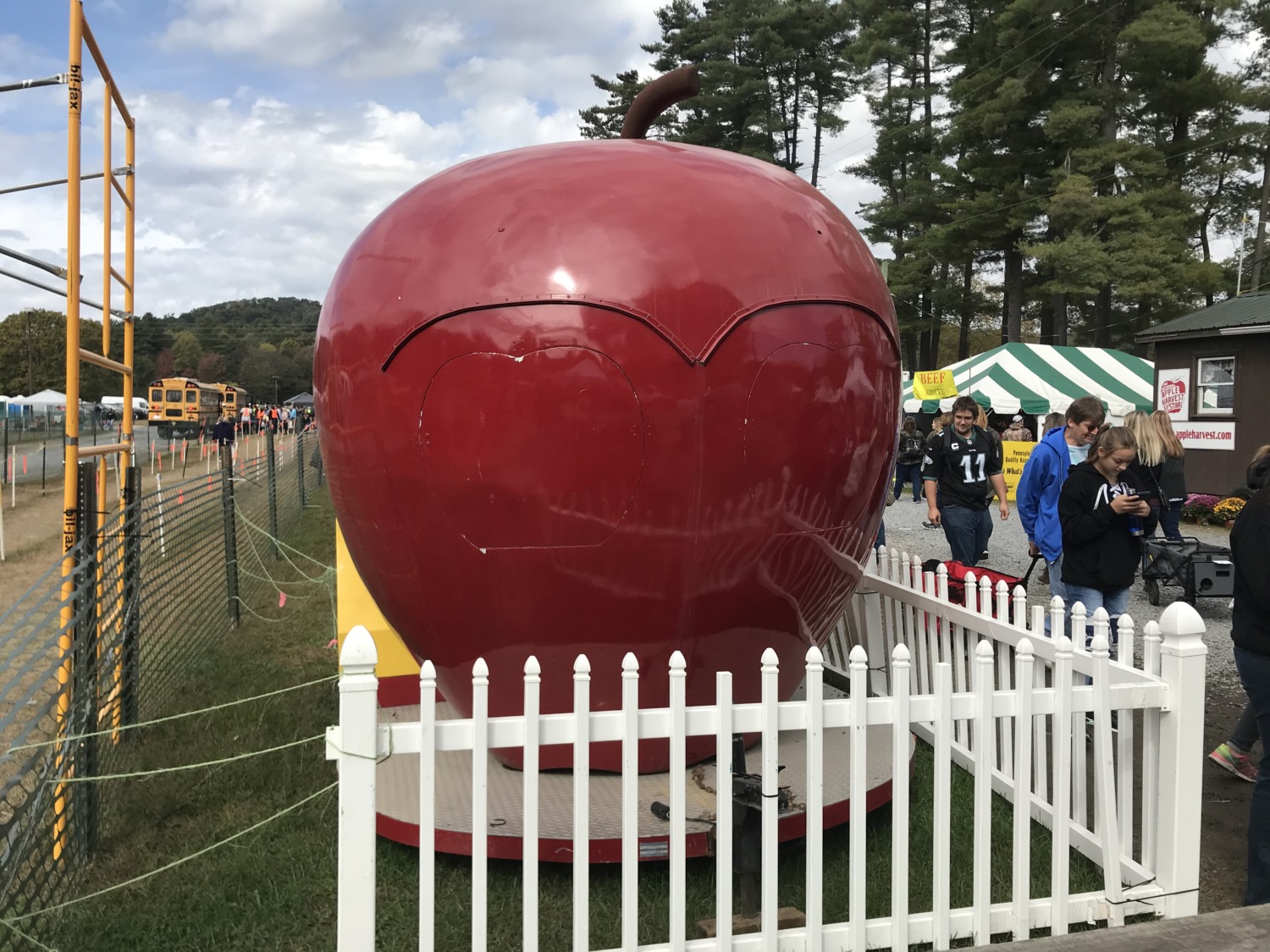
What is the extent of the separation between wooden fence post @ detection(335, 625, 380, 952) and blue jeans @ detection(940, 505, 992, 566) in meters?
6.27

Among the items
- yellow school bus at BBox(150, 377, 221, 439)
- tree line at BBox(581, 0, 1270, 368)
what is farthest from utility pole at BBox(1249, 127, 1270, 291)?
yellow school bus at BBox(150, 377, 221, 439)

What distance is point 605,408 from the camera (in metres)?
3.07

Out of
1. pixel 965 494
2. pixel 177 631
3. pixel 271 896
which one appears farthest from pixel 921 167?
pixel 271 896

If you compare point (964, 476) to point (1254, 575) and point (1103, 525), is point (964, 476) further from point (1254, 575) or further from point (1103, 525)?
point (1254, 575)

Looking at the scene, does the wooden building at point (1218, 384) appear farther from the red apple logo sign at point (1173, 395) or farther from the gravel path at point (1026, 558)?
the gravel path at point (1026, 558)

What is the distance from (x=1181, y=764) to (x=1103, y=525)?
2.04 m

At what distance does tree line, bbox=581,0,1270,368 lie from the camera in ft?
85.9

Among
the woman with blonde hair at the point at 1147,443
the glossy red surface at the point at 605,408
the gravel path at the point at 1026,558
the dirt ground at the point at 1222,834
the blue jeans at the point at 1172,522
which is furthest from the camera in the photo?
the blue jeans at the point at 1172,522

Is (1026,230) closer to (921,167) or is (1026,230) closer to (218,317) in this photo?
(921,167)

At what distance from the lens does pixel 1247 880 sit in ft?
11.2

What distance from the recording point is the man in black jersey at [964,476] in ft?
25.4

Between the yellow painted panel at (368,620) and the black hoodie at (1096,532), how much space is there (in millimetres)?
3570

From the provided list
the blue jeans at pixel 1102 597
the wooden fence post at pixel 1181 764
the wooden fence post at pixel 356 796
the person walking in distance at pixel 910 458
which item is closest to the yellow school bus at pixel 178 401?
the person walking in distance at pixel 910 458

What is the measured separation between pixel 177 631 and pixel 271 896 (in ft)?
12.0
